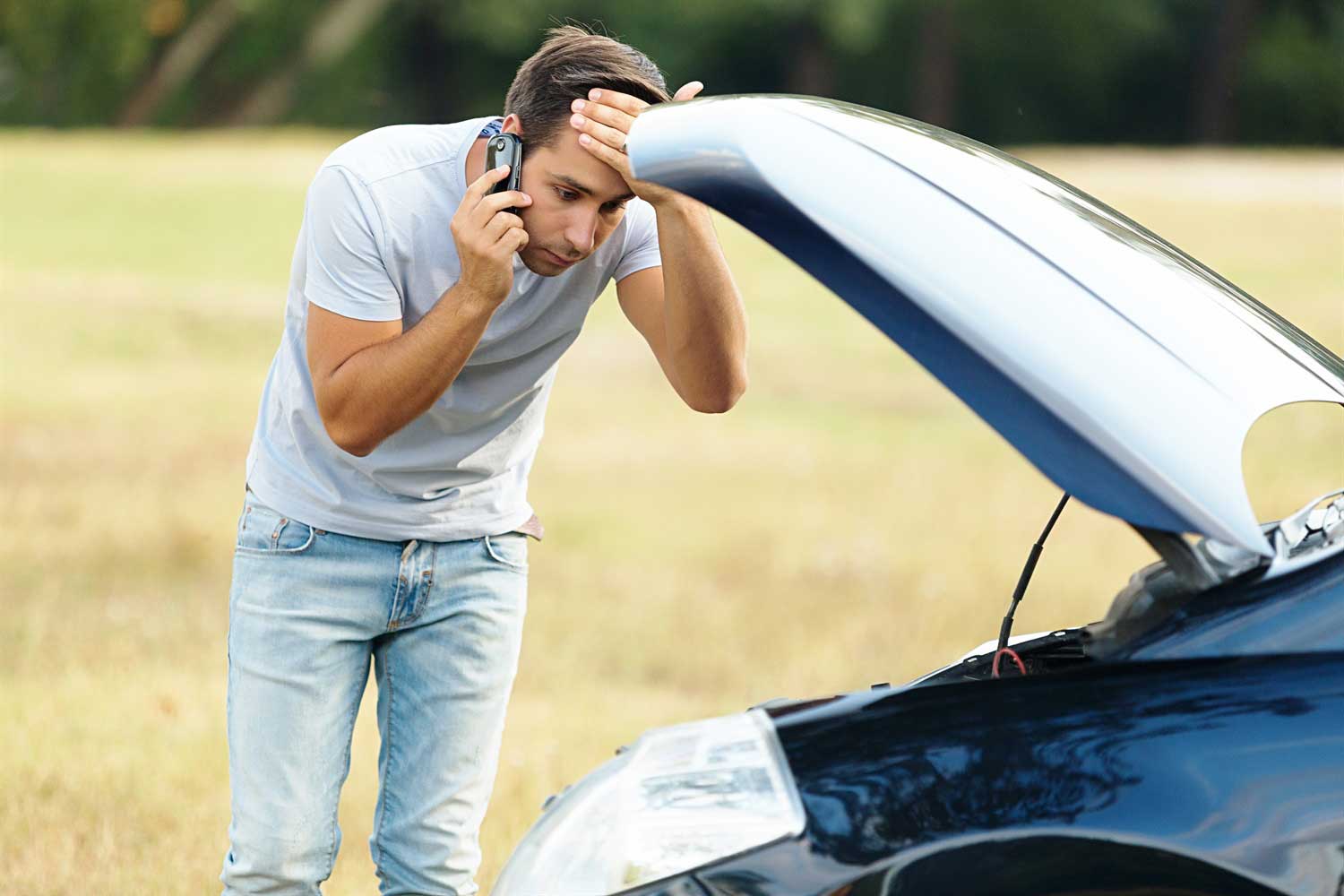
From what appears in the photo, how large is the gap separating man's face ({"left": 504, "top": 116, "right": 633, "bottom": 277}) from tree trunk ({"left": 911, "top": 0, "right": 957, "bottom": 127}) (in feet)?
142

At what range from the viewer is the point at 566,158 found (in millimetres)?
2576

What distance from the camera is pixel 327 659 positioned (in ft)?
9.12

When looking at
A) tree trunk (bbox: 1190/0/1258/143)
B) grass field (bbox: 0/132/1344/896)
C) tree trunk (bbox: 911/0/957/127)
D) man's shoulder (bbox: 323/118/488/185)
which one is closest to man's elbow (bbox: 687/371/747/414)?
man's shoulder (bbox: 323/118/488/185)

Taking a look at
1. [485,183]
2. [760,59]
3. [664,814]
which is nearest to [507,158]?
[485,183]

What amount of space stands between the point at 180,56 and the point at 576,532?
34755 mm

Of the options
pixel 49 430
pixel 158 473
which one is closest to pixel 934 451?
pixel 158 473

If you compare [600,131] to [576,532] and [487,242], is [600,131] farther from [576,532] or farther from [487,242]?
[576,532]

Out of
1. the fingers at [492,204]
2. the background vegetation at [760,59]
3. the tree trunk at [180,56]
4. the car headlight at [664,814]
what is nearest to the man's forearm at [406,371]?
the fingers at [492,204]

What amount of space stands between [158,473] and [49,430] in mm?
1374

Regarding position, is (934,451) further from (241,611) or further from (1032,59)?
(1032,59)

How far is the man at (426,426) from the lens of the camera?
8.40 ft

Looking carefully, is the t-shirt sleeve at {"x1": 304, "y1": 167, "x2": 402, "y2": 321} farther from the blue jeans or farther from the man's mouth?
the blue jeans

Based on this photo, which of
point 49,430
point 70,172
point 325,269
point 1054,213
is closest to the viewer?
point 1054,213

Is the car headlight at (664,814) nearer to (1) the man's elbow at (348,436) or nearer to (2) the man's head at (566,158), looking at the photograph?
(1) the man's elbow at (348,436)
